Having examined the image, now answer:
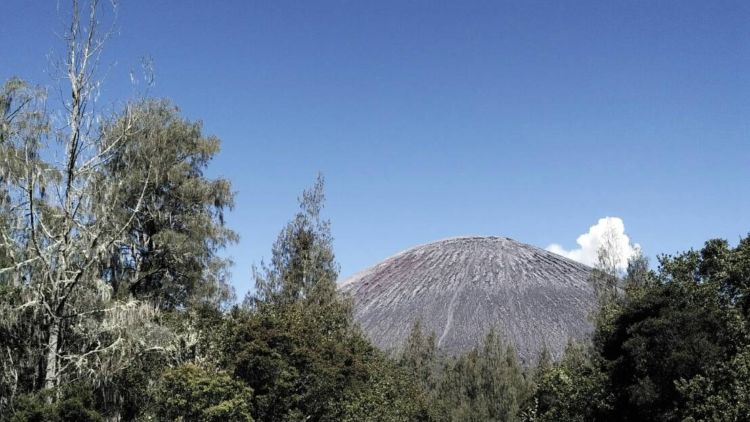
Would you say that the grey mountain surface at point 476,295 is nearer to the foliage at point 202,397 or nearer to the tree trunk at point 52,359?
the foliage at point 202,397

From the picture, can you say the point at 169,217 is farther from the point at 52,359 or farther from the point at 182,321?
the point at 52,359

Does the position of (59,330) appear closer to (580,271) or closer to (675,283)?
(675,283)

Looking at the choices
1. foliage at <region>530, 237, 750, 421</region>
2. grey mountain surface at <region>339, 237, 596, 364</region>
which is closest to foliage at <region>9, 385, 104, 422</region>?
foliage at <region>530, 237, 750, 421</region>

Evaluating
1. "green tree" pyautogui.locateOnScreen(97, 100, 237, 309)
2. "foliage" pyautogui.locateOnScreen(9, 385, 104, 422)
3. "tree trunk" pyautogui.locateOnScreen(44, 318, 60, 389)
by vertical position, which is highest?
"green tree" pyautogui.locateOnScreen(97, 100, 237, 309)

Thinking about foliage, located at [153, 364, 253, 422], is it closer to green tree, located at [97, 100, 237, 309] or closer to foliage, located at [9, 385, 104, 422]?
foliage, located at [9, 385, 104, 422]

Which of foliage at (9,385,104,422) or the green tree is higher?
the green tree

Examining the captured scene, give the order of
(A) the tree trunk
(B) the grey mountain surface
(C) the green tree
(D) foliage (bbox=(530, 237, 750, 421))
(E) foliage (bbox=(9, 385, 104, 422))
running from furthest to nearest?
(B) the grey mountain surface
(C) the green tree
(D) foliage (bbox=(530, 237, 750, 421))
(A) the tree trunk
(E) foliage (bbox=(9, 385, 104, 422))

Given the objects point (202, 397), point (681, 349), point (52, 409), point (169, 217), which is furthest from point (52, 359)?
point (681, 349)

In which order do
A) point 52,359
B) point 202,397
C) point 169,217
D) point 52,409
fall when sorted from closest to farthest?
point 52,409 < point 52,359 < point 202,397 < point 169,217
